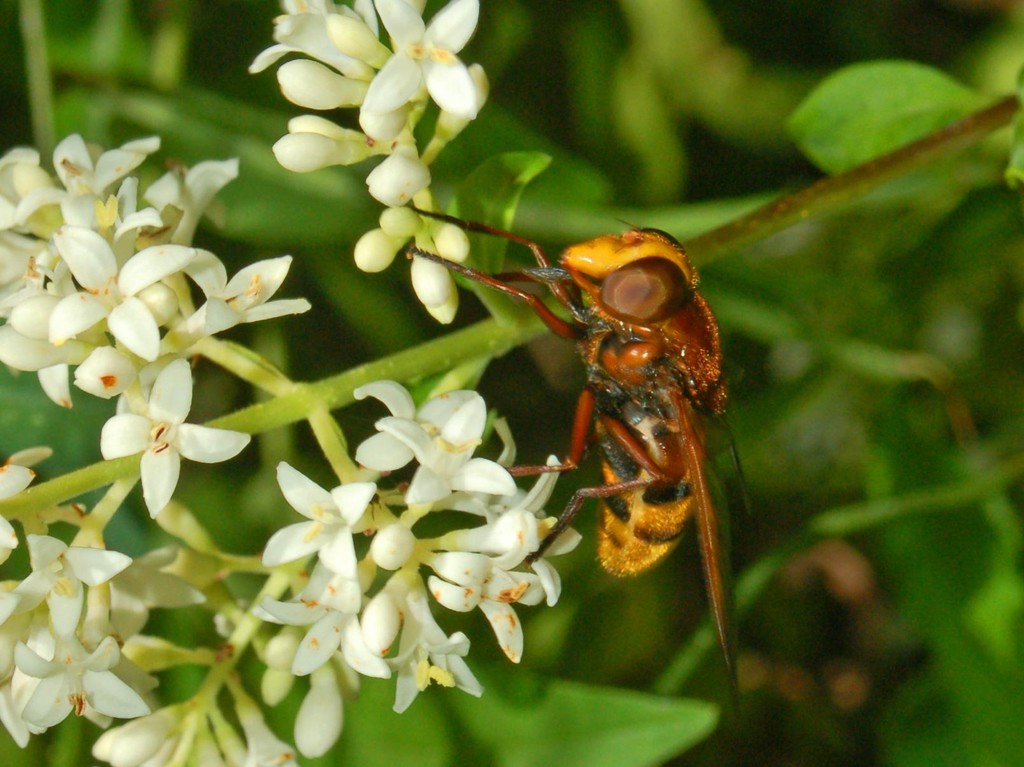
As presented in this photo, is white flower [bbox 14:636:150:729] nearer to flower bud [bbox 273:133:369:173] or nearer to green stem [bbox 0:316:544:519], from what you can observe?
green stem [bbox 0:316:544:519]

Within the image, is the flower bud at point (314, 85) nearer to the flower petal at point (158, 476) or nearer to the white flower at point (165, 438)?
the white flower at point (165, 438)

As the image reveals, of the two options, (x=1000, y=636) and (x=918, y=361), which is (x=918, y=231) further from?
(x=1000, y=636)

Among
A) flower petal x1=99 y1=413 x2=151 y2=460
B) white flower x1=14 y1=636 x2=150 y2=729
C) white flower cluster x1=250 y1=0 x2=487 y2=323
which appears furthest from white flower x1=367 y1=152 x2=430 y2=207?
white flower x1=14 y1=636 x2=150 y2=729

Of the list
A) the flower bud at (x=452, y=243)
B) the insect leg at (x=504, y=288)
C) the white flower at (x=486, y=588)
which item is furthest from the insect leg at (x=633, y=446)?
the flower bud at (x=452, y=243)

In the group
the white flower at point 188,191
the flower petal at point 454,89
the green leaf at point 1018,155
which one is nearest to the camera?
the flower petal at point 454,89

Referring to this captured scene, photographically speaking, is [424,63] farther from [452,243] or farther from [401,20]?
[452,243]

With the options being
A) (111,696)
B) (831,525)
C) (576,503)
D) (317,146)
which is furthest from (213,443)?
(831,525)

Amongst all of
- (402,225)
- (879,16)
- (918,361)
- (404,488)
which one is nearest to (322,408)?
(404,488)
